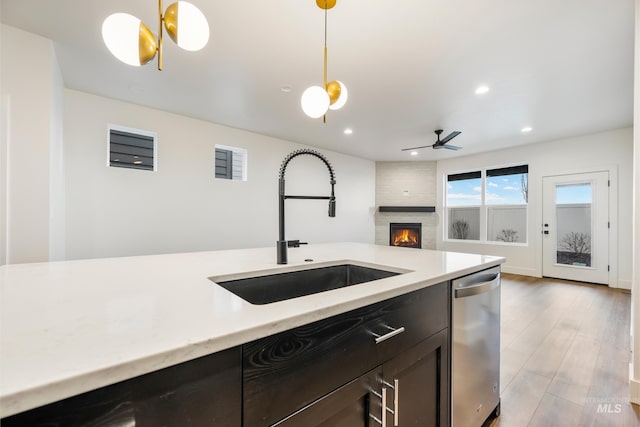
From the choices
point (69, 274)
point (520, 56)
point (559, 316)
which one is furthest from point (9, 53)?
point (559, 316)

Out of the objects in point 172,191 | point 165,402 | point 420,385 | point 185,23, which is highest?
point 185,23

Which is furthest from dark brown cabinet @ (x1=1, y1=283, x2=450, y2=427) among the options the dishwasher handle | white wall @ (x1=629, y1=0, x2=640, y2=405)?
white wall @ (x1=629, y1=0, x2=640, y2=405)

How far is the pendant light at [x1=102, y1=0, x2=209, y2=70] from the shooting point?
3.81 feet

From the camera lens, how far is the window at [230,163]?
478 centimetres

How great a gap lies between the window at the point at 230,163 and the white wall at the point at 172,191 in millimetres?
124

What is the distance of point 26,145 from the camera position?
93.6 inches

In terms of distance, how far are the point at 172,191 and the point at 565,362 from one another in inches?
196

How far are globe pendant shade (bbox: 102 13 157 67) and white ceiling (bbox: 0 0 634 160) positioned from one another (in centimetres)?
106

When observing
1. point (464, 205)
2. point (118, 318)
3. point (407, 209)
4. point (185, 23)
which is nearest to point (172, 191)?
point (185, 23)

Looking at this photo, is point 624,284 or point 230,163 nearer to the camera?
point 624,284

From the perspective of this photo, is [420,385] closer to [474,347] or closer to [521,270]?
[474,347]

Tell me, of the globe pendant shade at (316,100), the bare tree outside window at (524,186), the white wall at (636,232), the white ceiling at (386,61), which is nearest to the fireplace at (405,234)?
the bare tree outside window at (524,186)

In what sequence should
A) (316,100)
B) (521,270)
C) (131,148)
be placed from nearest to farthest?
(316,100)
(131,148)
(521,270)

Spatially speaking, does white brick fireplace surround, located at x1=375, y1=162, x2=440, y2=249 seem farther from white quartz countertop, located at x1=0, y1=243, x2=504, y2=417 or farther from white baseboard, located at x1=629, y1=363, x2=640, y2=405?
white quartz countertop, located at x1=0, y1=243, x2=504, y2=417
